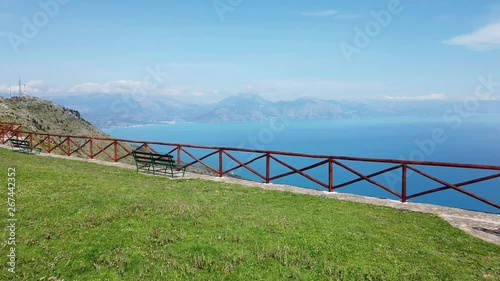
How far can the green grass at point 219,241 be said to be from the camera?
5.91 m

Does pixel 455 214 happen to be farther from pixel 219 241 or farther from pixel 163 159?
pixel 163 159

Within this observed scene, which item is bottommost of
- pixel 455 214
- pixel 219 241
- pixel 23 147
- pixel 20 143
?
pixel 455 214

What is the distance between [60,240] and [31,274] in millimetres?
1102

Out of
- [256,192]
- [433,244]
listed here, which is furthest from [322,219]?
[256,192]

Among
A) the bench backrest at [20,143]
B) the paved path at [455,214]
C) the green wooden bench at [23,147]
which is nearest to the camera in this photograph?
the paved path at [455,214]

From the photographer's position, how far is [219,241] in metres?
6.94

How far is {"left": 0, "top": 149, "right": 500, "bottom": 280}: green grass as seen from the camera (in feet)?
19.4

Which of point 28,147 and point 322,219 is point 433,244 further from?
point 28,147

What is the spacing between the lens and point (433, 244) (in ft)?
25.3

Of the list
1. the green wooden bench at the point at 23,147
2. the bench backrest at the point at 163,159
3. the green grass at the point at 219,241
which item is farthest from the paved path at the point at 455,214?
the green wooden bench at the point at 23,147

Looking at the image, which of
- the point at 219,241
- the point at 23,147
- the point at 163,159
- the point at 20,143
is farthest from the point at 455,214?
the point at 20,143

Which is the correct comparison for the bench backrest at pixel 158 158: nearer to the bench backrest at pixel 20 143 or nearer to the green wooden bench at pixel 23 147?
the green wooden bench at pixel 23 147

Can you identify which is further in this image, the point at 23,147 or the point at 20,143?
the point at 20,143

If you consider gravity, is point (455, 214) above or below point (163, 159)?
below
